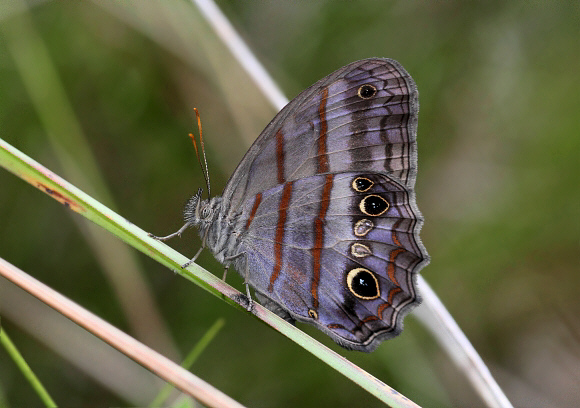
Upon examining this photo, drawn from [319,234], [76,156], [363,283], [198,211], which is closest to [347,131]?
[319,234]

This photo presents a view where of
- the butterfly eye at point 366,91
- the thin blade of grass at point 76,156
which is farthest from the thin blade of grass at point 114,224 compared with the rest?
the thin blade of grass at point 76,156

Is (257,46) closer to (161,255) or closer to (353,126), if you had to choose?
(353,126)

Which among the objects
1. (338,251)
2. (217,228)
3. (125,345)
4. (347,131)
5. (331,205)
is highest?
(347,131)

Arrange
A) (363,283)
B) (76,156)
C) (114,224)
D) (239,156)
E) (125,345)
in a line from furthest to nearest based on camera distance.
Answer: (239,156)
(76,156)
(363,283)
(114,224)
(125,345)

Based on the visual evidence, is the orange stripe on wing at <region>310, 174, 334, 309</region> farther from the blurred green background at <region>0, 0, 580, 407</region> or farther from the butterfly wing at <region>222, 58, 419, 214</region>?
the blurred green background at <region>0, 0, 580, 407</region>

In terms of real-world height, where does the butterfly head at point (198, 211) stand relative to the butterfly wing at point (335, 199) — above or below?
below

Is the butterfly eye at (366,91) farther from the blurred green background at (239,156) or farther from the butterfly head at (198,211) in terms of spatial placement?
the blurred green background at (239,156)

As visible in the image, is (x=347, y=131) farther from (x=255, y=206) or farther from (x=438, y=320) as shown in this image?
(x=438, y=320)

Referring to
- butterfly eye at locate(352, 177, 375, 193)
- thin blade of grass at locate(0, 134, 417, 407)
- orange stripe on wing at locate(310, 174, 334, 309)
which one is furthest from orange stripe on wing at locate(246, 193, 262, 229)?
thin blade of grass at locate(0, 134, 417, 407)
